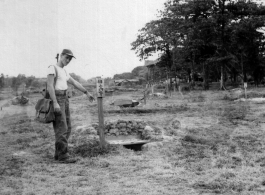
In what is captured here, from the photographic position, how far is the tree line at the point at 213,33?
2809 centimetres

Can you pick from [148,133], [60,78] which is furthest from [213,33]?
[60,78]

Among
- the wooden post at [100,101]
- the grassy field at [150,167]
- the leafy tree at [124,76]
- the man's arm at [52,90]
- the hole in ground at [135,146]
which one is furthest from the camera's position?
the leafy tree at [124,76]

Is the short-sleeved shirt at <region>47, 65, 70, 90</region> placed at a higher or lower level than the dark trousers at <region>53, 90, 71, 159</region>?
higher

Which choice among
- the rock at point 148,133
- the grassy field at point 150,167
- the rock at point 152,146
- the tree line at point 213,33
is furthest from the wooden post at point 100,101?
the tree line at point 213,33

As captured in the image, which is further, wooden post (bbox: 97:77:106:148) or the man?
wooden post (bbox: 97:77:106:148)

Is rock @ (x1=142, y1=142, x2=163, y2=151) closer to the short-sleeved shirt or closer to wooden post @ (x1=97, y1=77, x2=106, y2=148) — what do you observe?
wooden post @ (x1=97, y1=77, x2=106, y2=148)

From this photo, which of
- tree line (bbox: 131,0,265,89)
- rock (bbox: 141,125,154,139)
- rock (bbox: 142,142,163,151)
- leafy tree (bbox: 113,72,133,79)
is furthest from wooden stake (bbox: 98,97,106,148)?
leafy tree (bbox: 113,72,133,79)

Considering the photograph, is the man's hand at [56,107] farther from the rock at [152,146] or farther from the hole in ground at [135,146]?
the hole in ground at [135,146]

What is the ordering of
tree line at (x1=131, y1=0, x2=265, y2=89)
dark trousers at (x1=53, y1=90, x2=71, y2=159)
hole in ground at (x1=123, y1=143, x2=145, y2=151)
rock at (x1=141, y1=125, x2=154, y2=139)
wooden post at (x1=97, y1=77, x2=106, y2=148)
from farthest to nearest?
tree line at (x1=131, y1=0, x2=265, y2=89) < rock at (x1=141, y1=125, x2=154, y2=139) < hole in ground at (x1=123, y1=143, x2=145, y2=151) < wooden post at (x1=97, y1=77, x2=106, y2=148) < dark trousers at (x1=53, y1=90, x2=71, y2=159)

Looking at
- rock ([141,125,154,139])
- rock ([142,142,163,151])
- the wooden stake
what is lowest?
rock ([142,142,163,151])

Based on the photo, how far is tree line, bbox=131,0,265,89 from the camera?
2809 centimetres

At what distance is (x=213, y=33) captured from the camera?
2916 cm

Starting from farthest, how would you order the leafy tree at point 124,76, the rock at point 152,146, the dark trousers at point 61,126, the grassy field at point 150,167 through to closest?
the leafy tree at point 124,76 < the rock at point 152,146 < the dark trousers at point 61,126 < the grassy field at point 150,167

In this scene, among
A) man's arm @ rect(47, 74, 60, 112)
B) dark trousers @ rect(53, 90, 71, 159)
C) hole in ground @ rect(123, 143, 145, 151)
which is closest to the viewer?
man's arm @ rect(47, 74, 60, 112)
